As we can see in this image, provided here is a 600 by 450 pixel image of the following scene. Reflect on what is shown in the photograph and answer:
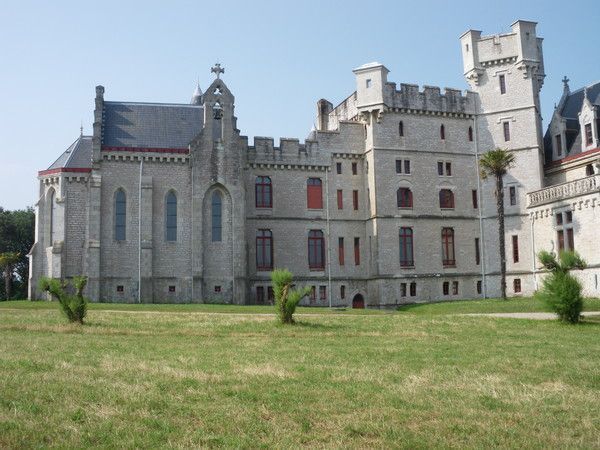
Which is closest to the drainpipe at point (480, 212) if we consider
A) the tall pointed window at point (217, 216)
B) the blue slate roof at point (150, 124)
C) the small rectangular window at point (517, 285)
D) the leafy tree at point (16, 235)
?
the small rectangular window at point (517, 285)

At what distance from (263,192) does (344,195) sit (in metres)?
5.97

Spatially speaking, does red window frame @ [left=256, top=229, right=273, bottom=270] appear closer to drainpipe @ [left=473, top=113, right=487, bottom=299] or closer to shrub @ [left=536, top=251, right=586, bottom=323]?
drainpipe @ [left=473, top=113, right=487, bottom=299]

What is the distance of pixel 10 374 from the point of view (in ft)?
38.7

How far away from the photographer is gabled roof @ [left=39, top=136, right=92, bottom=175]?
42469mm

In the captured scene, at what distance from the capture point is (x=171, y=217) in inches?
1692

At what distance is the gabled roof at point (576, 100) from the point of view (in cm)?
4767

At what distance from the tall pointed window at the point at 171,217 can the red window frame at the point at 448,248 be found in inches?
749

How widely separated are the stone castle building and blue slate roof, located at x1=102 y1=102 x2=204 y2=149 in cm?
11

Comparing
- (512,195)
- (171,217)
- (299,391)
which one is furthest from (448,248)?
(299,391)

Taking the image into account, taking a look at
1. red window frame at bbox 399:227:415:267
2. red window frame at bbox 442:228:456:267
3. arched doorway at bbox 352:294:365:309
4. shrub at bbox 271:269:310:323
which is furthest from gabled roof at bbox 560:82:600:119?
shrub at bbox 271:269:310:323

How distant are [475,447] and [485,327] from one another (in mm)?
16052

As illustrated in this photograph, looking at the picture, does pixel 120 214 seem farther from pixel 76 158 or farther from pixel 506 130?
pixel 506 130

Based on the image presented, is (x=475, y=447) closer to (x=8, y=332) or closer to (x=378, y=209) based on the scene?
(x=8, y=332)

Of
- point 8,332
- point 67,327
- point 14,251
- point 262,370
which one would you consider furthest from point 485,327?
point 14,251
